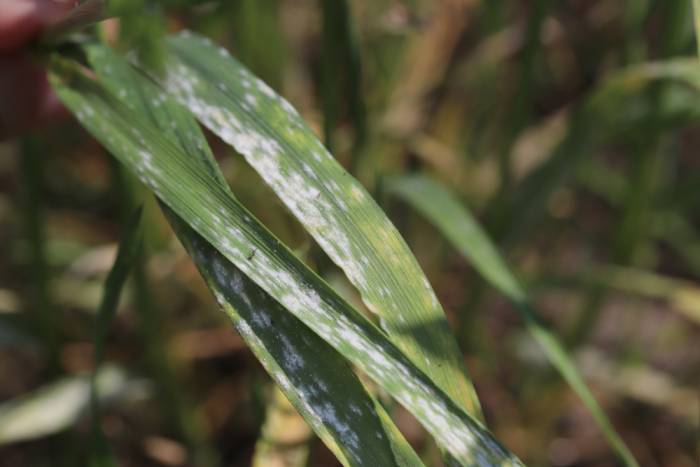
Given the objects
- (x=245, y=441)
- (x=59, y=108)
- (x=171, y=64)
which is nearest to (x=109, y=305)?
(x=171, y=64)

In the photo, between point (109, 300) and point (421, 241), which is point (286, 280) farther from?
point (421, 241)

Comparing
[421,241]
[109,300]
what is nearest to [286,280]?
[109,300]

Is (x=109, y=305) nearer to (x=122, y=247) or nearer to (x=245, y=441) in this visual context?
(x=122, y=247)

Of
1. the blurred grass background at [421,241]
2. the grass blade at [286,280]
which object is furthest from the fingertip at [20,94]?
the grass blade at [286,280]

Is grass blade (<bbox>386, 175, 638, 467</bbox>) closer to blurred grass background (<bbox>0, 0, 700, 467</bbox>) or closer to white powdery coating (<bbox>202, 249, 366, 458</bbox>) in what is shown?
blurred grass background (<bbox>0, 0, 700, 467</bbox>)

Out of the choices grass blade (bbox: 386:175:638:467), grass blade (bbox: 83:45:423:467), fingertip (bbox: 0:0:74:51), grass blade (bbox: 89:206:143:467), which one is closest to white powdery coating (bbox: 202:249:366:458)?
grass blade (bbox: 83:45:423:467)
